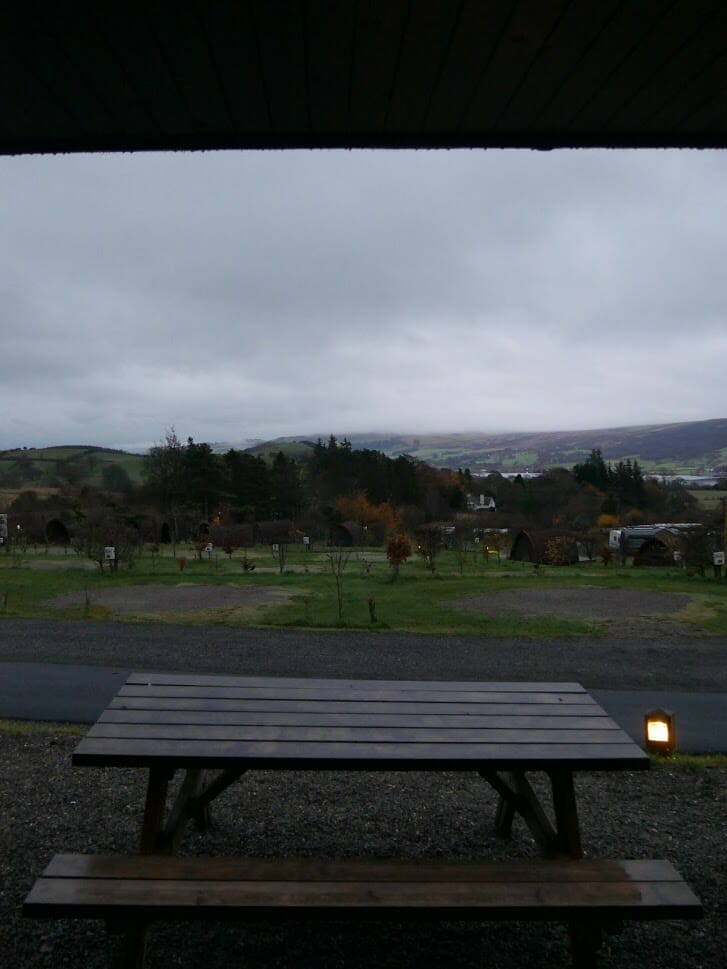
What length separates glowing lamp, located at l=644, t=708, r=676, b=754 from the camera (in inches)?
178

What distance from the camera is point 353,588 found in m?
15.1

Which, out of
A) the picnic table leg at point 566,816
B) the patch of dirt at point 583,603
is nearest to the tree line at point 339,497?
the patch of dirt at point 583,603

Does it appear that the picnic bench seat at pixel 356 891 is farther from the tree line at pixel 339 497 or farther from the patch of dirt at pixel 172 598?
the tree line at pixel 339 497

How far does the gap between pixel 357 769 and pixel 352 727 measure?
32 cm

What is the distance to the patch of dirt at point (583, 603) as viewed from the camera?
11614mm

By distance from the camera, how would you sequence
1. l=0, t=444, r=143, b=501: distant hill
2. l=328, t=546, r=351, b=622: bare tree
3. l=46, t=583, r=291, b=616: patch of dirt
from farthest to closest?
l=0, t=444, r=143, b=501: distant hill
l=46, t=583, r=291, b=616: patch of dirt
l=328, t=546, r=351, b=622: bare tree

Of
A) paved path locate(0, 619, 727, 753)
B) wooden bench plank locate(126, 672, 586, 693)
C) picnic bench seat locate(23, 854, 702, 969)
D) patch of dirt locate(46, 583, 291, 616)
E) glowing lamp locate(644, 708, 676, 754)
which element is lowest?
patch of dirt locate(46, 583, 291, 616)

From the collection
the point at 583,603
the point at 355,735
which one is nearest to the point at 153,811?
the point at 355,735

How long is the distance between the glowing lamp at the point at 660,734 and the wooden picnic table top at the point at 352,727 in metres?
1.68

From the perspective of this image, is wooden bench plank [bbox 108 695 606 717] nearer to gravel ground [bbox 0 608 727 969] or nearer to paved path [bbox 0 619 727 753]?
gravel ground [bbox 0 608 727 969]

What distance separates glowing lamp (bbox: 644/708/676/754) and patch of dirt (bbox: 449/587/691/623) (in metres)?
6.61

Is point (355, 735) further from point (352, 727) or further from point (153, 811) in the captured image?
point (153, 811)

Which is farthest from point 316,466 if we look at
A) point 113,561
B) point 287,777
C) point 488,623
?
point 287,777
